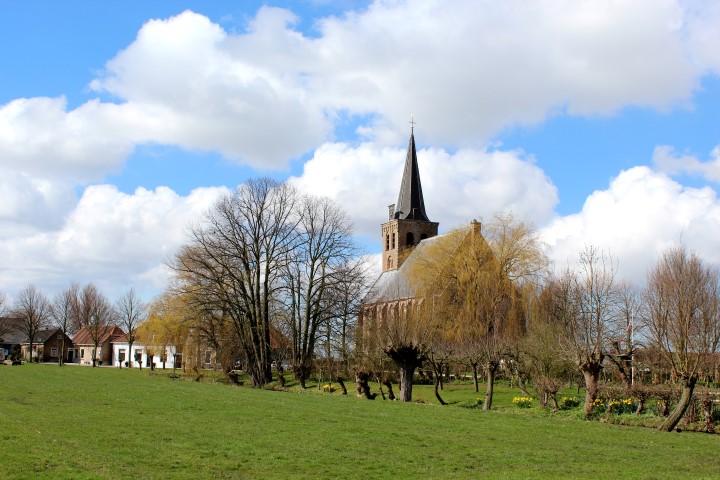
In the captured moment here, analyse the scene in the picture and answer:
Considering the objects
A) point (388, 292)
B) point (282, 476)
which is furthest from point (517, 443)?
A: point (388, 292)

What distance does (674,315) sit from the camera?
70.6 feet

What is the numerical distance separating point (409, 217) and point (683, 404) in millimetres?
64193

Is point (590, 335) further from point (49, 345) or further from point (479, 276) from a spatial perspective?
point (49, 345)

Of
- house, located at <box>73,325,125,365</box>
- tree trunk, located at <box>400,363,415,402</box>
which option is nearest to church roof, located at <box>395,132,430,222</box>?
house, located at <box>73,325,125,365</box>

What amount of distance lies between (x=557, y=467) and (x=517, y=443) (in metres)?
3.13

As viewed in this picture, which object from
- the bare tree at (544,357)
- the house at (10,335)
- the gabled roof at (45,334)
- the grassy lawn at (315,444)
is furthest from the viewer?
the gabled roof at (45,334)

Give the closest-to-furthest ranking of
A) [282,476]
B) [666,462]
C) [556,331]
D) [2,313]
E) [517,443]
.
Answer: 1. [282,476]
2. [666,462]
3. [517,443]
4. [556,331]
5. [2,313]

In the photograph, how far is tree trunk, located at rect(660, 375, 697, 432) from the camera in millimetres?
20547

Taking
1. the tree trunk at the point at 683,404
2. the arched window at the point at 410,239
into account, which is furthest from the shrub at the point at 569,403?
the arched window at the point at 410,239

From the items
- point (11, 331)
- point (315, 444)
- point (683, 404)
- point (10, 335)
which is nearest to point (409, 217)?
point (11, 331)

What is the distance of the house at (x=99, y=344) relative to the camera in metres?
95.9

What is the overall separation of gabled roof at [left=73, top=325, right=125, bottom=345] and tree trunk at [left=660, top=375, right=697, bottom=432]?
8544cm

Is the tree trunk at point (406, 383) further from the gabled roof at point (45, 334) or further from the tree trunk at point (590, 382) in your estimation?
the gabled roof at point (45, 334)

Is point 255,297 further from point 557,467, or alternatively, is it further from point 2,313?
point 2,313
